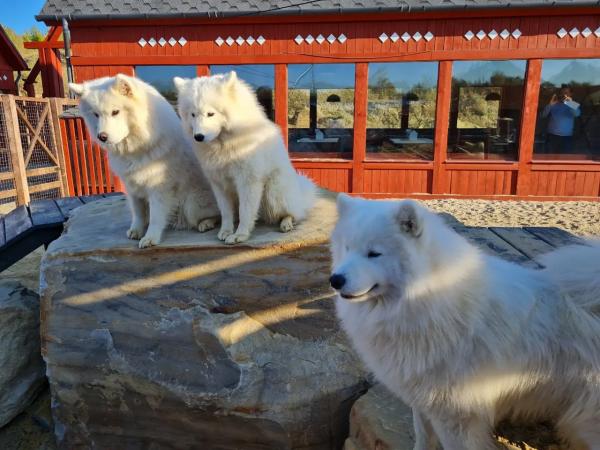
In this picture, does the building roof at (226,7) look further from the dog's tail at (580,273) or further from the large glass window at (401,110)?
the dog's tail at (580,273)

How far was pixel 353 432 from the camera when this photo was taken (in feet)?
8.67

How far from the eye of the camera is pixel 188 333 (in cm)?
308

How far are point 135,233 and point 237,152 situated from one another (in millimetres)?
1072

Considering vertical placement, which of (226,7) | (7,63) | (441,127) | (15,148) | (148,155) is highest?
(226,7)

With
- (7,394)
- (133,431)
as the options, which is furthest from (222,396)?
(7,394)

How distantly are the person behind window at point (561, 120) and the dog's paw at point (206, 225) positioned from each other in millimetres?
7487

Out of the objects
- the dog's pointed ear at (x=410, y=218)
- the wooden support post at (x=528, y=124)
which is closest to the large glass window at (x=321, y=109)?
the wooden support post at (x=528, y=124)

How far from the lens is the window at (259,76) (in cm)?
829

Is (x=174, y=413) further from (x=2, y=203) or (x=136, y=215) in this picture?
(x=2, y=203)

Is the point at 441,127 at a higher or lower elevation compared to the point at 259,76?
lower

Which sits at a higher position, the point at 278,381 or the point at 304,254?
the point at 304,254

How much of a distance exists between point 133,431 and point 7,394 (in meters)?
1.32

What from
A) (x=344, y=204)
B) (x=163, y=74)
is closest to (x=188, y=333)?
(x=344, y=204)

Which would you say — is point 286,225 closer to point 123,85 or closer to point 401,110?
point 123,85
